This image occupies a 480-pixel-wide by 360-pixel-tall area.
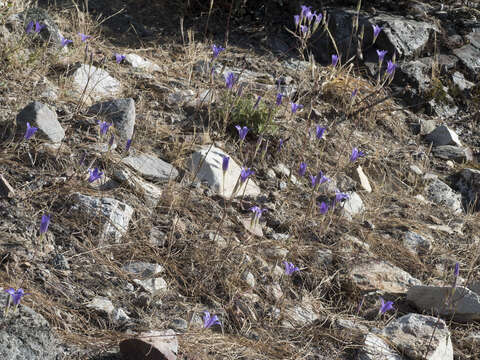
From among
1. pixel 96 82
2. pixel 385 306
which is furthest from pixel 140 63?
pixel 385 306

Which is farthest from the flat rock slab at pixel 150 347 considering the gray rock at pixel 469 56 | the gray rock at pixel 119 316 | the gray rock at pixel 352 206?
the gray rock at pixel 469 56

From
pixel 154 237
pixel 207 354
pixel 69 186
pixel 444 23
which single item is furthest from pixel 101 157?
pixel 444 23

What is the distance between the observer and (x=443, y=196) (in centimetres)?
404

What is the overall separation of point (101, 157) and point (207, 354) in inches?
47.1

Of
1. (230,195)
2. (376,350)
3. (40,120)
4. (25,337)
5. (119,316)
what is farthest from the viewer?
(230,195)

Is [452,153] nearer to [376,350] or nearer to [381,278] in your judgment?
[381,278]

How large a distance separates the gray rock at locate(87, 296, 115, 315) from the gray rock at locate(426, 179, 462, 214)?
2.34 metres

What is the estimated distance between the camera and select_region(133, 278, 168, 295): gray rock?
2.56m

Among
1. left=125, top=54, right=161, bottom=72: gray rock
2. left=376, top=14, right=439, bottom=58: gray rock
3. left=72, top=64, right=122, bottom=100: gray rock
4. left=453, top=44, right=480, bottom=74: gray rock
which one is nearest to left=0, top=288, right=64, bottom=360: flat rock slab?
left=72, top=64, right=122, bottom=100: gray rock

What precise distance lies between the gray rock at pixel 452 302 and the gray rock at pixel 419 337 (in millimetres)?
149

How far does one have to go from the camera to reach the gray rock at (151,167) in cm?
318

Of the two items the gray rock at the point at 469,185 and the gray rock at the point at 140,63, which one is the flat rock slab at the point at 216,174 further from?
the gray rock at the point at 469,185

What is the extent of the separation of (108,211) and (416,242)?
168cm

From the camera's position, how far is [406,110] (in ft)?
15.6
